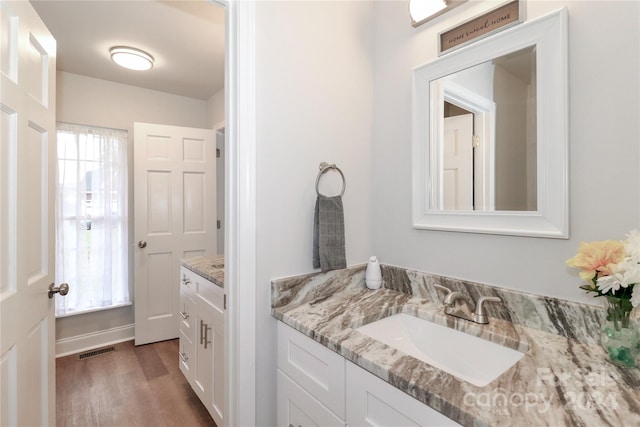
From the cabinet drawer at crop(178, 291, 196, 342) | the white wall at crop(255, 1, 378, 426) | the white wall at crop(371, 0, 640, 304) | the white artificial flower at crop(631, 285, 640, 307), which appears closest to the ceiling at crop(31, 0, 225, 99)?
the white wall at crop(255, 1, 378, 426)

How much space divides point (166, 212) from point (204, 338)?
1579 mm

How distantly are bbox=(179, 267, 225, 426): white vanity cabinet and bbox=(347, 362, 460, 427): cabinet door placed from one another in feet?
2.37

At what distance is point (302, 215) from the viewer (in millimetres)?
1273

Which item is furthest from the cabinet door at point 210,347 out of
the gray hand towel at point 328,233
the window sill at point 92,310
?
the window sill at point 92,310

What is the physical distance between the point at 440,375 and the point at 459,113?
961 mm

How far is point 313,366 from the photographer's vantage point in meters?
1.01

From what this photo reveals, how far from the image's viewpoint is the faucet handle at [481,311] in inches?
40.9

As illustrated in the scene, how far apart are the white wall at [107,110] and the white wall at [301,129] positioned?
7.61 feet

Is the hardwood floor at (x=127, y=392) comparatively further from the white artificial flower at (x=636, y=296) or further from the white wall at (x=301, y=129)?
the white artificial flower at (x=636, y=296)

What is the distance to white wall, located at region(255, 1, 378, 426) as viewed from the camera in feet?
3.84

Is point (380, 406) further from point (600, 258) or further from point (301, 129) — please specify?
point (301, 129)

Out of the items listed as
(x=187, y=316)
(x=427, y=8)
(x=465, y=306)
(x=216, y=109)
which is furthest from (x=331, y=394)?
(x=216, y=109)

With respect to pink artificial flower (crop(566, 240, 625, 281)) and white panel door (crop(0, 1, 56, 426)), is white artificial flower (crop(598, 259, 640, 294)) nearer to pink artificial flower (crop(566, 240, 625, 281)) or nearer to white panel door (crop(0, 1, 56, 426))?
pink artificial flower (crop(566, 240, 625, 281))

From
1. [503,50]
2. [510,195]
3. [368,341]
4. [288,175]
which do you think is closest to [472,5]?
[503,50]
